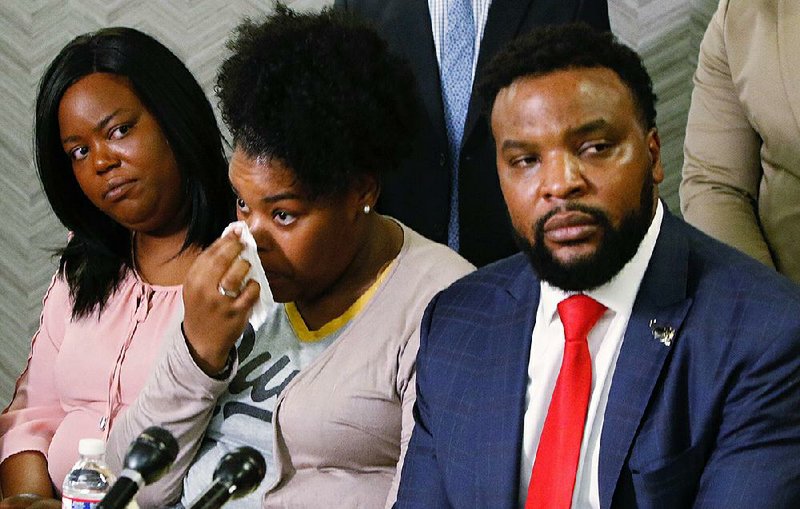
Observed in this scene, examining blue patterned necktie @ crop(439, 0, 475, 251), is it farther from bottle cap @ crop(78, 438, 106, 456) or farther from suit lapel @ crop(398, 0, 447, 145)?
bottle cap @ crop(78, 438, 106, 456)

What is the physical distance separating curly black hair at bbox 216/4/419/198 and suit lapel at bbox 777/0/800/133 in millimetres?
710

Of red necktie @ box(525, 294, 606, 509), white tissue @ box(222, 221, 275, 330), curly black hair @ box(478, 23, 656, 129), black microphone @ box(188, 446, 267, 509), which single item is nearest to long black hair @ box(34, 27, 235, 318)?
white tissue @ box(222, 221, 275, 330)

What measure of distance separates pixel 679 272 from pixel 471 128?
2.73 feet

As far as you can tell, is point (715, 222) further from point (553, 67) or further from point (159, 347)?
point (159, 347)

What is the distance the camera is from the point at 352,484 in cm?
185

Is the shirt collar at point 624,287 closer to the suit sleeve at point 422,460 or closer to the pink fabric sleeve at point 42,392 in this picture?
the suit sleeve at point 422,460

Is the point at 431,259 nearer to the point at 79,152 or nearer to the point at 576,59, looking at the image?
the point at 576,59

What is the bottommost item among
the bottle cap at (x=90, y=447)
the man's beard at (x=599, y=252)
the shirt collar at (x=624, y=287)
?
the bottle cap at (x=90, y=447)

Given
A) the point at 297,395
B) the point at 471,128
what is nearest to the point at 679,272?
the point at 297,395

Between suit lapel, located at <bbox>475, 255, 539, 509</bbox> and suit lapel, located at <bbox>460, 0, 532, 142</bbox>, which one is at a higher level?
suit lapel, located at <bbox>460, 0, 532, 142</bbox>

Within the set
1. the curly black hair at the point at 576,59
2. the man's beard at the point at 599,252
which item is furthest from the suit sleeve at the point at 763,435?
the curly black hair at the point at 576,59

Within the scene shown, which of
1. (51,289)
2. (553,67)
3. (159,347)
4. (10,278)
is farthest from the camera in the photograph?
(10,278)

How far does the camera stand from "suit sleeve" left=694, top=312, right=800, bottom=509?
143cm

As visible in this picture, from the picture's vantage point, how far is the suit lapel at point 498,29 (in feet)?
7.66
